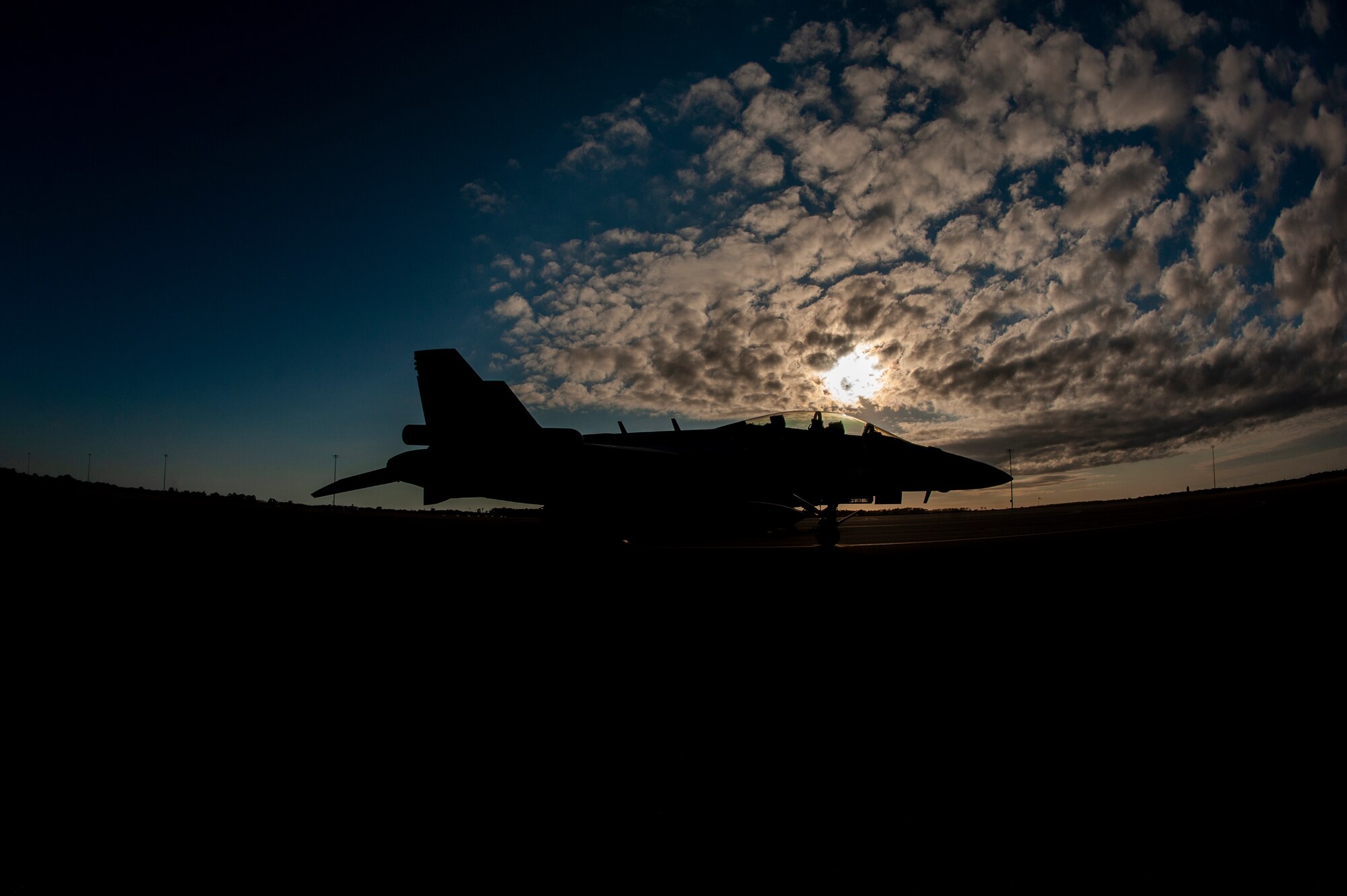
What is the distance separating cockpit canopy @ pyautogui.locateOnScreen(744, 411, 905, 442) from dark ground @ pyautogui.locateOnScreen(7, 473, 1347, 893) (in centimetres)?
681

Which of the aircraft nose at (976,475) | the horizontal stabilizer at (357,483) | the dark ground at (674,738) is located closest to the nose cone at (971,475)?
the aircraft nose at (976,475)

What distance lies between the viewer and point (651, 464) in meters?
10.9

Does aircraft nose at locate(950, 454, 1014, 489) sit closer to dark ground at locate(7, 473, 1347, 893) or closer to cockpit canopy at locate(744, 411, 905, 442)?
cockpit canopy at locate(744, 411, 905, 442)

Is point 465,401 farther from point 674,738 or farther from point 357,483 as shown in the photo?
point 674,738

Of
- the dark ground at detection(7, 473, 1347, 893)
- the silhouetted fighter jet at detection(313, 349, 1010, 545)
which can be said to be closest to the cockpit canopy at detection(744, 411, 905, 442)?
the silhouetted fighter jet at detection(313, 349, 1010, 545)

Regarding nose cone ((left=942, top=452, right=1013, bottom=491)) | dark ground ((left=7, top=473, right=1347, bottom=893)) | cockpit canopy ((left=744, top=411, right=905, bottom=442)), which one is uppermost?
cockpit canopy ((left=744, top=411, right=905, bottom=442))

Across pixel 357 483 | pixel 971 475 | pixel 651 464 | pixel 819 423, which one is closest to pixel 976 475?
pixel 971 475

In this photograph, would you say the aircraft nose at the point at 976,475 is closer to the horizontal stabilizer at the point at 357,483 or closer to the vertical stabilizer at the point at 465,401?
the vertical stabilizer at the point at 465,401

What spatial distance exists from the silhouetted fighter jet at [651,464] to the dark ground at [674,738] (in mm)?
5472

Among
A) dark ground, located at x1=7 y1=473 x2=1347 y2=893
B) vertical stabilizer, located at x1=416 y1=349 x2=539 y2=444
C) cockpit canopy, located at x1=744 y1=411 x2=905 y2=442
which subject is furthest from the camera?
cockpit canopy, located at x1=744 y1=411 x2=905 y2=442

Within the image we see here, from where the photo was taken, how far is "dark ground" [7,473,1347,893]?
62.9 inches

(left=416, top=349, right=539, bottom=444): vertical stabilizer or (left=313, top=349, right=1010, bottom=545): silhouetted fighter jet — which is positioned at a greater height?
(left=416, top=349, right=539, bottom=444): vertical stabilizer

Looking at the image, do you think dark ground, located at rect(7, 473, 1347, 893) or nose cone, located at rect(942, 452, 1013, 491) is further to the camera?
nose cone, located at rect(942, 452, 1013, 491)

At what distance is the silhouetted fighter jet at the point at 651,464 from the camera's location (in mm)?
10984
